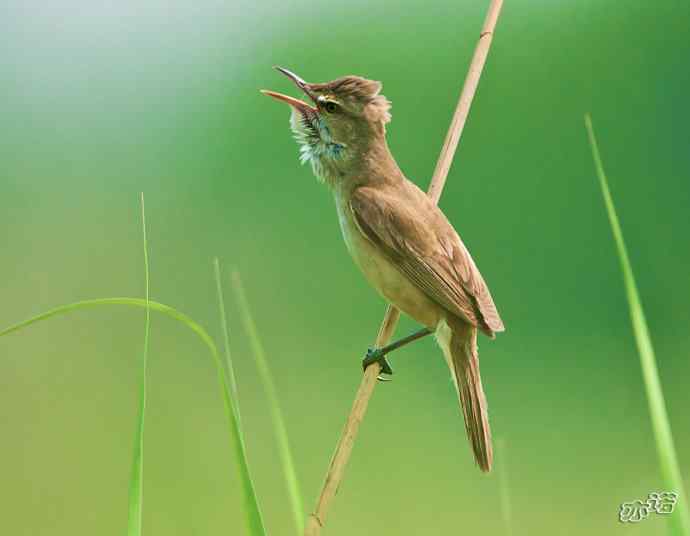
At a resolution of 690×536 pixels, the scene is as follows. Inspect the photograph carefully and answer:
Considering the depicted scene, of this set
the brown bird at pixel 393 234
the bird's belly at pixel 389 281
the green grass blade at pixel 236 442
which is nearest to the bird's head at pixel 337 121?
the brown bird at pixel 393 234

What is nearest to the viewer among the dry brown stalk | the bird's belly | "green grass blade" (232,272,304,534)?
"green grass blade" (232,272,304,534)

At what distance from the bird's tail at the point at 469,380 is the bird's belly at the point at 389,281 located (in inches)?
2.9

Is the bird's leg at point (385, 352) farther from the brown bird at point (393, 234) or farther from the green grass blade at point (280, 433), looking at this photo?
the green grass blade at point (280, 433)

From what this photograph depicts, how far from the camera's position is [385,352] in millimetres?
2900

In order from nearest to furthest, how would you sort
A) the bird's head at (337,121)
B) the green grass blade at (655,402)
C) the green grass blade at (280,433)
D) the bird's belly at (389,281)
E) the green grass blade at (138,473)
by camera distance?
the green grass blade at (655,402)
the green grass blade at (138,473)
the green grass blade at (280,433)
the bird's belly at (389,281)
the bird's head at (337,121)

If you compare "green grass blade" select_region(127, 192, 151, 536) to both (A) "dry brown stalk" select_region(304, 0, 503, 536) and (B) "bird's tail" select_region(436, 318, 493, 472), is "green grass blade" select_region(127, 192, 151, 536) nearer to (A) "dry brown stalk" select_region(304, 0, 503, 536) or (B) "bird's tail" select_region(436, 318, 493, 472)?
(A) "dry brown stalk" select_region(304, 0, 503, 536)

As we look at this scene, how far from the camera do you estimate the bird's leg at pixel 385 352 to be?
2.74m

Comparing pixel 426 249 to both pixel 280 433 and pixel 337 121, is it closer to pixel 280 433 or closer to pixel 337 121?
pixel 337 121

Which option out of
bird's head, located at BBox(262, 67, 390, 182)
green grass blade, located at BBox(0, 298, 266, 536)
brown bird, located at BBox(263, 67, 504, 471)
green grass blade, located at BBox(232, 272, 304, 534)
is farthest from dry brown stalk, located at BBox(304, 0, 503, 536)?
bird's head, located at BBox(262, 67, 390, 182)

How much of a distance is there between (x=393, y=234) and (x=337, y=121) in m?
0.52

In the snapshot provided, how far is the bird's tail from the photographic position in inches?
107

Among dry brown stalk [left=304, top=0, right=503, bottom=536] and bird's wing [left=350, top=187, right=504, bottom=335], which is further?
bird's wing [left=350, top=187, right=504, bottom=335]

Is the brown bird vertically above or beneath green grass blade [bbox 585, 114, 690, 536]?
above

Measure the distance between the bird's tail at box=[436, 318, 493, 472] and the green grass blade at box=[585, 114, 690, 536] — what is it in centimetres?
118
